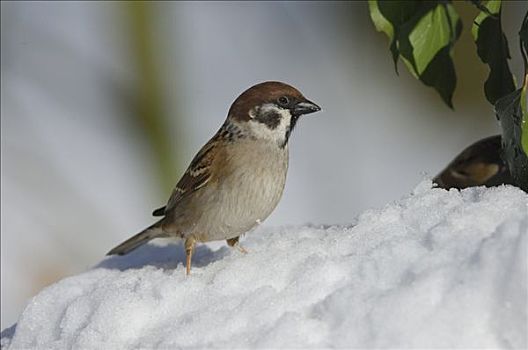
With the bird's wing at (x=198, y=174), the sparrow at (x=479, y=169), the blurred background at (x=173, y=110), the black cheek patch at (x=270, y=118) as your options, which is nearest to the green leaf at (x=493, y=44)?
the black cheek patch at (x=270, y=118)

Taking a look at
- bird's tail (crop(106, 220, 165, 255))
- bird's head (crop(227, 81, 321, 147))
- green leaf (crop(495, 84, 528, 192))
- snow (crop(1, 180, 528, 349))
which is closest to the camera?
snow (crop(1, 180, 528, 349))

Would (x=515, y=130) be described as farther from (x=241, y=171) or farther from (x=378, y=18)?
(x=241, y=171)

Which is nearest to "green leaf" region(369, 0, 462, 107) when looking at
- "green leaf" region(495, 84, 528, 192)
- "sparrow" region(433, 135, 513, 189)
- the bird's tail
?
"green leaf" region(495, 84, 528, 192)

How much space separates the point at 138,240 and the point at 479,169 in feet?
4.43

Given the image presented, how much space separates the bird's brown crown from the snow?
2.21 feet

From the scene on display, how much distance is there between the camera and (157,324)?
2271 mm

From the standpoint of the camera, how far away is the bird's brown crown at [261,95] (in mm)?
3174

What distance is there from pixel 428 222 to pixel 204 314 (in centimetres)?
49

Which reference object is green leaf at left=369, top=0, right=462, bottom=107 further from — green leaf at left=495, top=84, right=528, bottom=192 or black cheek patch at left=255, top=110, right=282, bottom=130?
black cheek patch at left=255, top=110, right=282, bottom=130

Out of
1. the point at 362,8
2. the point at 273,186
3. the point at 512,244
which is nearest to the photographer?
the point at 512,244

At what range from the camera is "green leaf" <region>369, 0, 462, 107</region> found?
9.10 feet

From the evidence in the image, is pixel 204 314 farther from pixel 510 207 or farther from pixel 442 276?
pixel 510 207

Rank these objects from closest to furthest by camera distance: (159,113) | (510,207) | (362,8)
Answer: (510,207) → (159,113) → (362,8)

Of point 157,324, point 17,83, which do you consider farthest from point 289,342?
point 17,83
